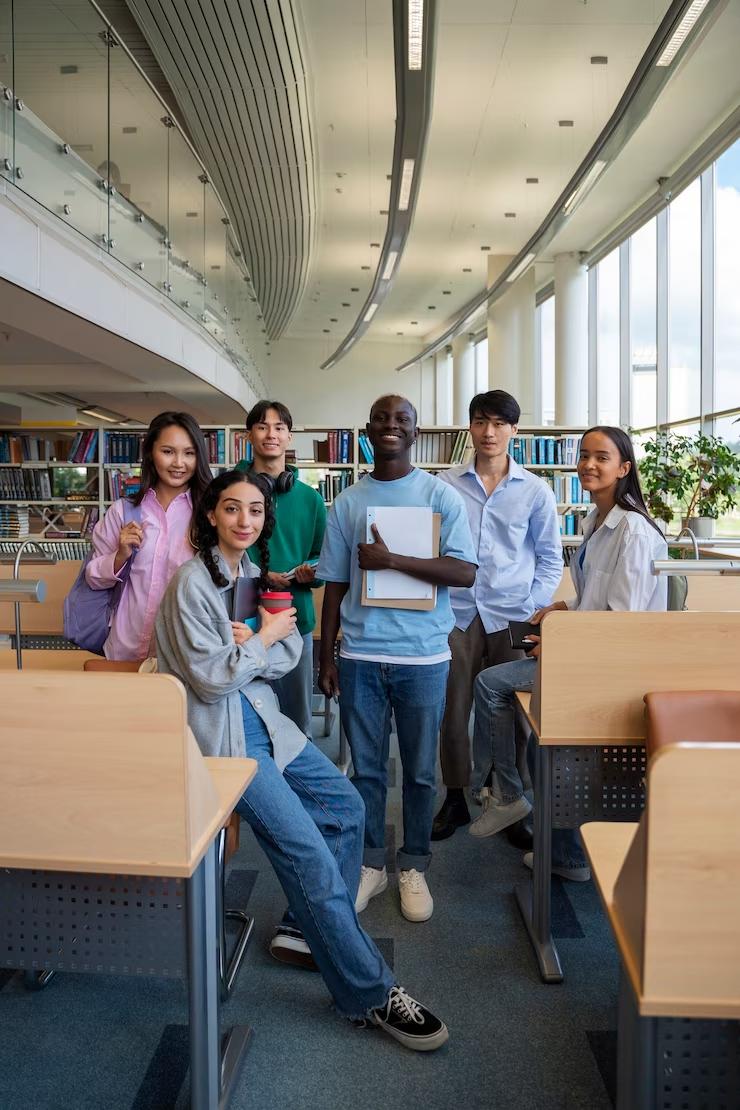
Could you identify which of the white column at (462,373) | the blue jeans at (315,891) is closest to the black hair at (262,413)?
the blue jeans at (315,891)

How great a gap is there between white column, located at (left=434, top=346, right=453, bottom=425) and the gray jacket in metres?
18.4

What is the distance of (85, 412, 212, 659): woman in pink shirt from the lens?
2375 millimetres

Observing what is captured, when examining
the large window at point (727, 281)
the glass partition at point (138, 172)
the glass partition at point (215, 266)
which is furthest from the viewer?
the glass partition at point (215, 266)

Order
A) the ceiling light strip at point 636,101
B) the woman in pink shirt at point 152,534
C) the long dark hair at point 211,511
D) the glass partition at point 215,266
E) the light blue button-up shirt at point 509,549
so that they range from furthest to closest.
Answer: the glass partition at point 215,266, the ceiling light strip at point 636,101, the light blue button-up shirt at point 509,549, the woman in pink shirt at point 152,534, the long dark hair at point 211,511

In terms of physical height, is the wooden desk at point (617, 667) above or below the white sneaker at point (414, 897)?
above

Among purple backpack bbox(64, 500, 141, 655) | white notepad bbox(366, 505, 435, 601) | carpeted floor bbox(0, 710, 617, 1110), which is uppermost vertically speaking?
white notepad bbox(366, 505, 435, 601)

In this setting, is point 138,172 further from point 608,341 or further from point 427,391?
point 427,391

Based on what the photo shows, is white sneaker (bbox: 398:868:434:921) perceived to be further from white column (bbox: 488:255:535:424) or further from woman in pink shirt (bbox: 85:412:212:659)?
white column (bbox: 488:255:535:424)

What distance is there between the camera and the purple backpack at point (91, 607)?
2443mm

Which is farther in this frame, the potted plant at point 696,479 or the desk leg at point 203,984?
the potted plant at point 696,479

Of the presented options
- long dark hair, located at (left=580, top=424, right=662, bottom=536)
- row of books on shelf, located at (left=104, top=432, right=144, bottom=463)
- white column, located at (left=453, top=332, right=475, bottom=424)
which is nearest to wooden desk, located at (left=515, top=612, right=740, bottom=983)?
long dark hair, located at (left=580, top=424, right=662, bottom=536)

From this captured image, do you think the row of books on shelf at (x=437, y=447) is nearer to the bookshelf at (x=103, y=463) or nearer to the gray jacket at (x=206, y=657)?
the bookshelf at (x=103, y=463)

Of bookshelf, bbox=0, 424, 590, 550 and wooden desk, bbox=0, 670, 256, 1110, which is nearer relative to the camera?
wooden desk, bbox=0, 670, 256, 1110

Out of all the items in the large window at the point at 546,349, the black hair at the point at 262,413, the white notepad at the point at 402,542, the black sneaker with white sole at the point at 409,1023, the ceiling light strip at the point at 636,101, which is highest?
the large window at the point at 546,349
